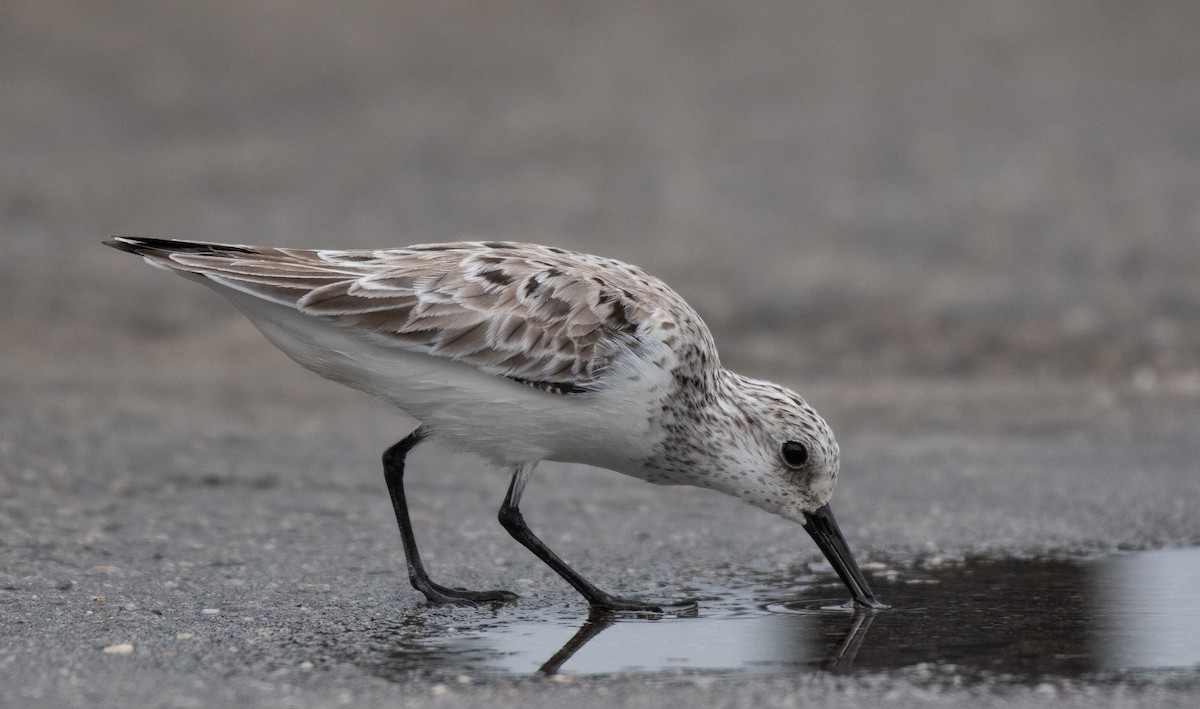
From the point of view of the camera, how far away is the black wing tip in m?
5.57

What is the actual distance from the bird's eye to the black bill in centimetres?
23

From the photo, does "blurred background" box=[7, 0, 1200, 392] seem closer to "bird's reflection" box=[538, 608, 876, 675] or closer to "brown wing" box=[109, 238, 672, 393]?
"brown wing" box=[109, 238, 672, 393]

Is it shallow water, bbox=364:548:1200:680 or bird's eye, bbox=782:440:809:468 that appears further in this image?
bird's eye, bbox=782:440:809:468

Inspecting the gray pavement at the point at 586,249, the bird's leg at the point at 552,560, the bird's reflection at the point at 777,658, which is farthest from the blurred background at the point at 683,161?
the bird's reflection at the point at 777,658

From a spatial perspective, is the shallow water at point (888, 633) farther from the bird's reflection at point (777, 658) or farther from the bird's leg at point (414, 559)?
the bird's leg at point (414, 559)

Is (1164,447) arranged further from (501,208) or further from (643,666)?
(501,208)

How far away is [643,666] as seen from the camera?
4672 mm

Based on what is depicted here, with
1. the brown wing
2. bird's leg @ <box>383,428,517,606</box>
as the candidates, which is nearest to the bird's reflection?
bird's leg @ <box>383,428,517,606</box>

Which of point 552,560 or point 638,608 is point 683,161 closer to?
point 552,560

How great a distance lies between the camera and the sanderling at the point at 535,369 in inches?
217

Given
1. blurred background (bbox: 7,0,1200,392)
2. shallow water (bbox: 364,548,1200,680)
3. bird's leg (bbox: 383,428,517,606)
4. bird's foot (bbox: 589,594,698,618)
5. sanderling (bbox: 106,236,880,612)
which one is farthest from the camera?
blurred background (bbox: 7,0,1200,392)

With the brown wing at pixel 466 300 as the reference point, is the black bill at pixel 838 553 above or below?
below

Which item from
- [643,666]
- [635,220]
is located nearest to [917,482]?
[643,666]

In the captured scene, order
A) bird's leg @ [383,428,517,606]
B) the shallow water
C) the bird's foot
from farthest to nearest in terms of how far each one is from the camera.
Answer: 1. bird's leg @ [383,428,517,606]
2. the bird's foot
3. the shallow water
